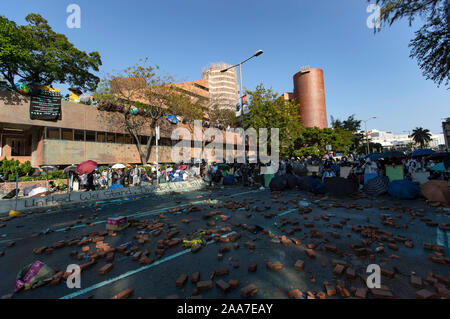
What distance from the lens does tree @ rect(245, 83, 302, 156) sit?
2548 centimetres

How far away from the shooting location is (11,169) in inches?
656

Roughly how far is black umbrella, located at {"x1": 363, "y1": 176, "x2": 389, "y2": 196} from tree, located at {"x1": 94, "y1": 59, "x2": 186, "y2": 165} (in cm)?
2279

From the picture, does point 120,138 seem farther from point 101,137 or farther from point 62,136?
point 62,136

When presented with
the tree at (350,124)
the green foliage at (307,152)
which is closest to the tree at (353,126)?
the tree at (350,124)

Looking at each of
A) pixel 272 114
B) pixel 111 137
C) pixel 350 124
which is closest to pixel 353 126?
pixel 350 124

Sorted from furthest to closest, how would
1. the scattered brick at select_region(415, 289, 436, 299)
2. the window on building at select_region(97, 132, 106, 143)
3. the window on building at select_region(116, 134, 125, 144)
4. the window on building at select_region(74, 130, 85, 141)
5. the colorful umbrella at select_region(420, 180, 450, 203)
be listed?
the window on building at select_region(116, 134, 125, 144) → the window on building at select_region(97, 132, 106, 143) → the window on building at select_region(74, 130, 85, 141) → the colorful umbrella at select_region(420, 180, 450, 203) → the scattered brick at select_region(415, 289, 436, 299)

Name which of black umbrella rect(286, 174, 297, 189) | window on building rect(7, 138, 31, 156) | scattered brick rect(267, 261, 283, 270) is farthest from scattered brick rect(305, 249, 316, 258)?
window on building rect(7, 138, 31, 156)

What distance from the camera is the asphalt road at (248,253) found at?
2898mm


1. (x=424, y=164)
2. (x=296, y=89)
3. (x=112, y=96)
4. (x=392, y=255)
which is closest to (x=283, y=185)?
(x=392, y=255)

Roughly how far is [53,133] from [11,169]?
16.3 feet

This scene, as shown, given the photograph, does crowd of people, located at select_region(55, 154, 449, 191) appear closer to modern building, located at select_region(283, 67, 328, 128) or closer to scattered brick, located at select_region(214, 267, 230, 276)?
scattered brick, located at select_region(214, 267, 230, 276)

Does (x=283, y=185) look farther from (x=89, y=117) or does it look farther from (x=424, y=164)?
(x=89, y=117)

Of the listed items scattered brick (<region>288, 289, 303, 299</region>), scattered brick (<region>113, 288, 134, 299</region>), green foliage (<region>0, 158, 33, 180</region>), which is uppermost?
green foliage (<region>0, 158, 33, 180</region>)
